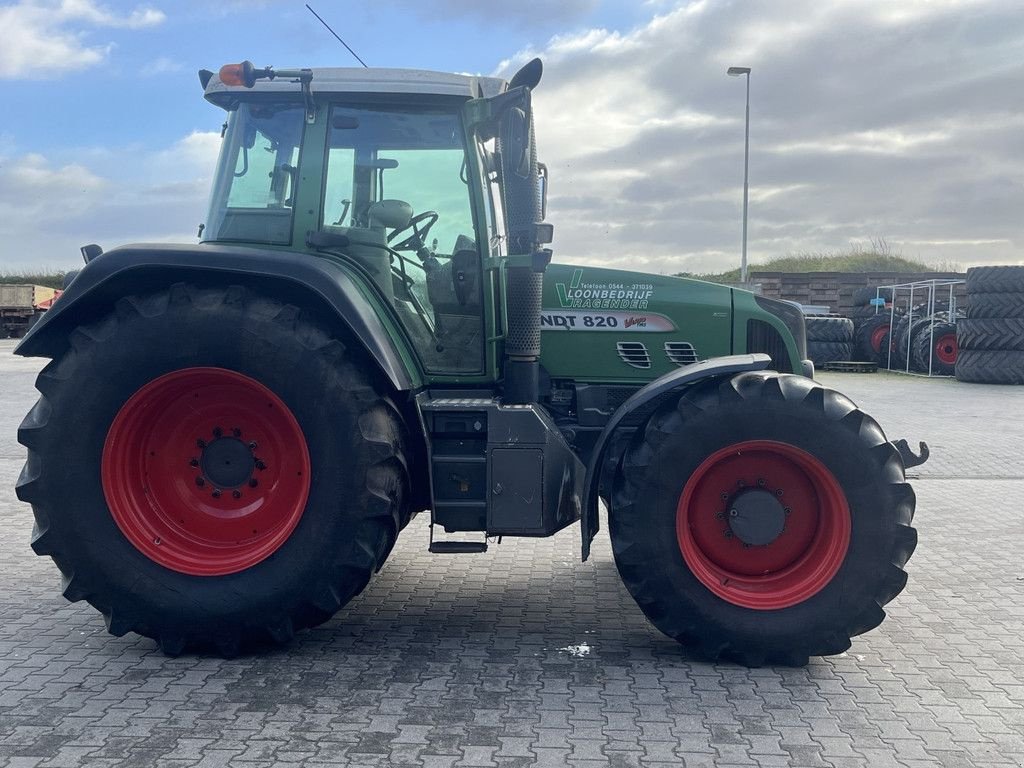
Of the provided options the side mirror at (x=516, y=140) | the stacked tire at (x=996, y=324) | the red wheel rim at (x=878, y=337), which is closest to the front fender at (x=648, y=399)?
the side mirror at (x=516, y=140)

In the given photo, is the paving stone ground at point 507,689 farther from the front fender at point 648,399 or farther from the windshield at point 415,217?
the windshield at point 415,217

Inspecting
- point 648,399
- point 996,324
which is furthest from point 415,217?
point 996,324

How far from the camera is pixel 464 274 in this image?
5.04m

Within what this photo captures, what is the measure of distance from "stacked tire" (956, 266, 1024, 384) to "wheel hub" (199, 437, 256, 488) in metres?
19.6

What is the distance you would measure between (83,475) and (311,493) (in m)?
1.08

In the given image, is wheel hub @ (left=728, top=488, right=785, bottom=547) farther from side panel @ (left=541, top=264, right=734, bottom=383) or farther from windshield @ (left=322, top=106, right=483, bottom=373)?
windshield @ (left=322, top=106, right=483, bottom=373)

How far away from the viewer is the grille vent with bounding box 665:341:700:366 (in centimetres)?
544

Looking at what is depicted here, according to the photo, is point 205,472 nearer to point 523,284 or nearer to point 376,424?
point 376,424

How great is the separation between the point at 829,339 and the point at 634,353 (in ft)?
69.2

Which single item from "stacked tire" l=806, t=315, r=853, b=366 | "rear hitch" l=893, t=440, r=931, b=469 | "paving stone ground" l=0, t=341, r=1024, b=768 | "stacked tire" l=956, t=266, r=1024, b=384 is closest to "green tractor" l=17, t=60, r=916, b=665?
"paving stone ground" l=0, t=341, r=1024, b=768

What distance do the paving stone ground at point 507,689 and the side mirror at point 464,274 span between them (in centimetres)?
177

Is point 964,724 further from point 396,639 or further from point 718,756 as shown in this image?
point 396,639

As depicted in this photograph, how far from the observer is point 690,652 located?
4629 mm

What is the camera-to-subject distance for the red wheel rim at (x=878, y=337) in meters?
25.6
